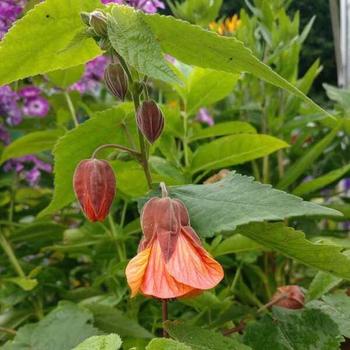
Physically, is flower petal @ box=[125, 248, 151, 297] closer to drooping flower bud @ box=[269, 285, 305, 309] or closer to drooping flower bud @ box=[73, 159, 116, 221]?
drooping flower bud @ box=[73, 159, 116, 221]

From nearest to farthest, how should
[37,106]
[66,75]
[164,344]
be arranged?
[164,344] → [66,75] → [37,106]

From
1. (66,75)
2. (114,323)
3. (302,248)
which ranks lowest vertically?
(114,323)

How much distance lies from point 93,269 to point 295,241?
0.54m

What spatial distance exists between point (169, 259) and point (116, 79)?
0.41 ft

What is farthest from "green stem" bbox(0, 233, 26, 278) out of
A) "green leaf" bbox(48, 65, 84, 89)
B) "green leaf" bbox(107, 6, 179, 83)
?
"green leaf" bbox(107, 6, 179, 83)

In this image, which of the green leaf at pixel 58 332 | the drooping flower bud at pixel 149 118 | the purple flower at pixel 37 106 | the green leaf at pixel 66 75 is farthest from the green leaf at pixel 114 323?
the purple flower at pixel 37 106

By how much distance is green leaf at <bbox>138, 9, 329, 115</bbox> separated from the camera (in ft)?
1.28

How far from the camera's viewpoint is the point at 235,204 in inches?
16.1

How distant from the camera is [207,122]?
110cm

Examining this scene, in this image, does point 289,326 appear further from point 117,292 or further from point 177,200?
point 117,292

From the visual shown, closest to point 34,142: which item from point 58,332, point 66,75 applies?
point 66,75

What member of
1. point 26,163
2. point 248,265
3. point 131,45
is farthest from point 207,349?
point 26,163

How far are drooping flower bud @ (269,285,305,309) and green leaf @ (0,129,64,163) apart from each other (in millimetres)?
372

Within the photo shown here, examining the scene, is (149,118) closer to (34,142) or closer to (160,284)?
(160,284)
